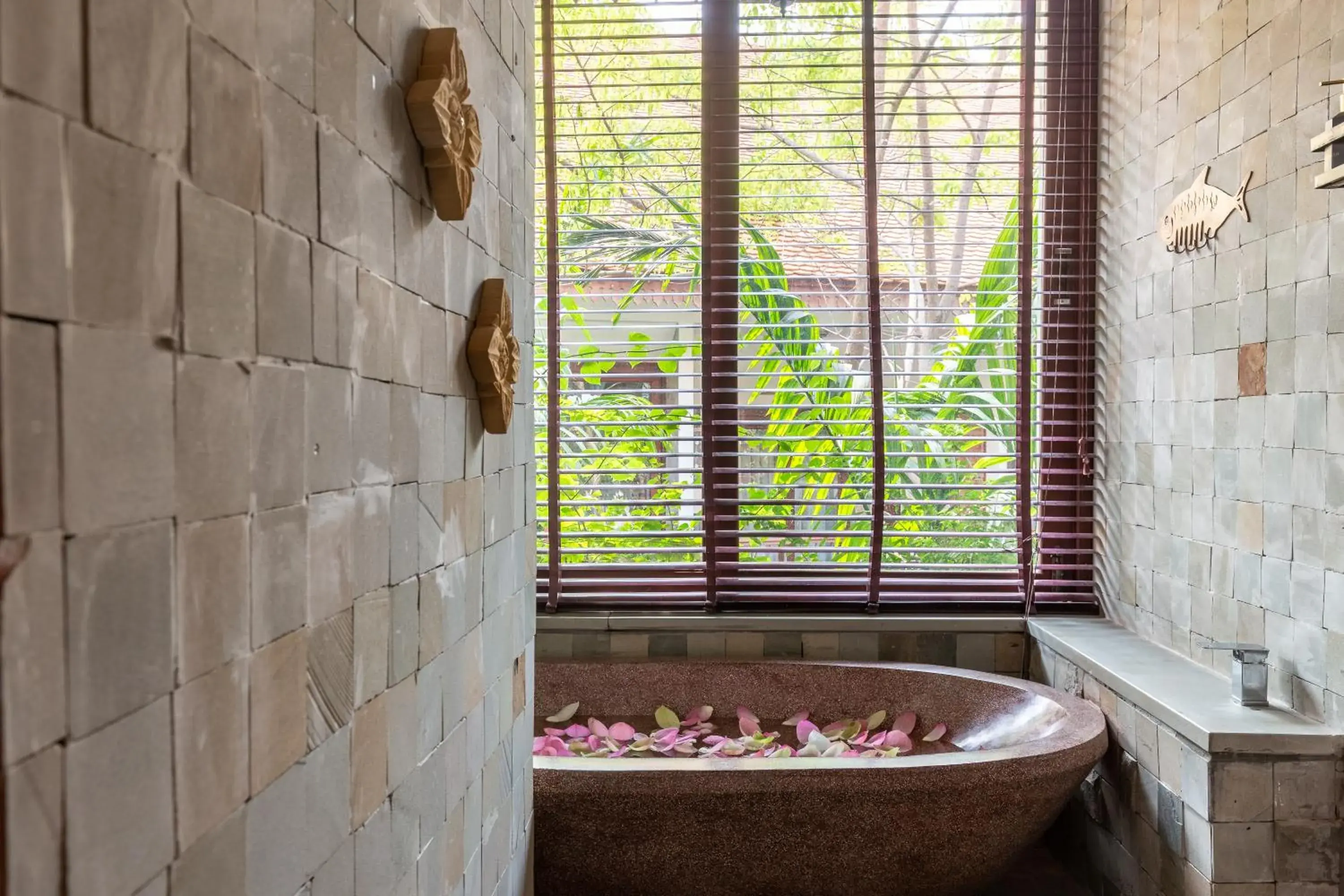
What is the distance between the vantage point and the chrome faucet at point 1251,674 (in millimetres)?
1979

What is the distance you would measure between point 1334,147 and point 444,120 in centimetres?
153

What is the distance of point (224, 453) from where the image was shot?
0.64 m

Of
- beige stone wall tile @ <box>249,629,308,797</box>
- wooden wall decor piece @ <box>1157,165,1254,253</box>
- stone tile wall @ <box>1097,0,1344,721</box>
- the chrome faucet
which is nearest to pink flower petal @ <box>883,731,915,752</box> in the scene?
stone tile wall @ <box>1097,0,1344,721</box>

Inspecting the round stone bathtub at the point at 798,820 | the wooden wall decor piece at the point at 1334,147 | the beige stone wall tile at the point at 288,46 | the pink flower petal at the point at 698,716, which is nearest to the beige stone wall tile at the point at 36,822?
the beige stone wall tile at the point at 288,46

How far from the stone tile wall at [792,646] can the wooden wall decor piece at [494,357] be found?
1.70 meters

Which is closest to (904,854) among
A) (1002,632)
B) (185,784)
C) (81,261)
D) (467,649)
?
(1002,632)

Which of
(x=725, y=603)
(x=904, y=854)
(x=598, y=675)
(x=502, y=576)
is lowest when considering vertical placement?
(x=904, y=854)

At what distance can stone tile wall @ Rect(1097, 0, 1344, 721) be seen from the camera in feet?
6.23

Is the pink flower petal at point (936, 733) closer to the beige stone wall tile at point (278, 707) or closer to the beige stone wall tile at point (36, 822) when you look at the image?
the beige stone wall tile at point (278, 707)

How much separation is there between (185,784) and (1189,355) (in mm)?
2477

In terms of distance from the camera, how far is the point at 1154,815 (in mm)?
2080

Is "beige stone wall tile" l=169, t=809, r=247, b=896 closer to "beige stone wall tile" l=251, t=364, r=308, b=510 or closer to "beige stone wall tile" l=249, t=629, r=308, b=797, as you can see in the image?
"beige stone wall tile" l=249, t=629, r=308, b=797

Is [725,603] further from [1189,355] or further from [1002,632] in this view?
[1189,355]

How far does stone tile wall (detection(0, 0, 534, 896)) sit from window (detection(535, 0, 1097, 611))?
183cm
